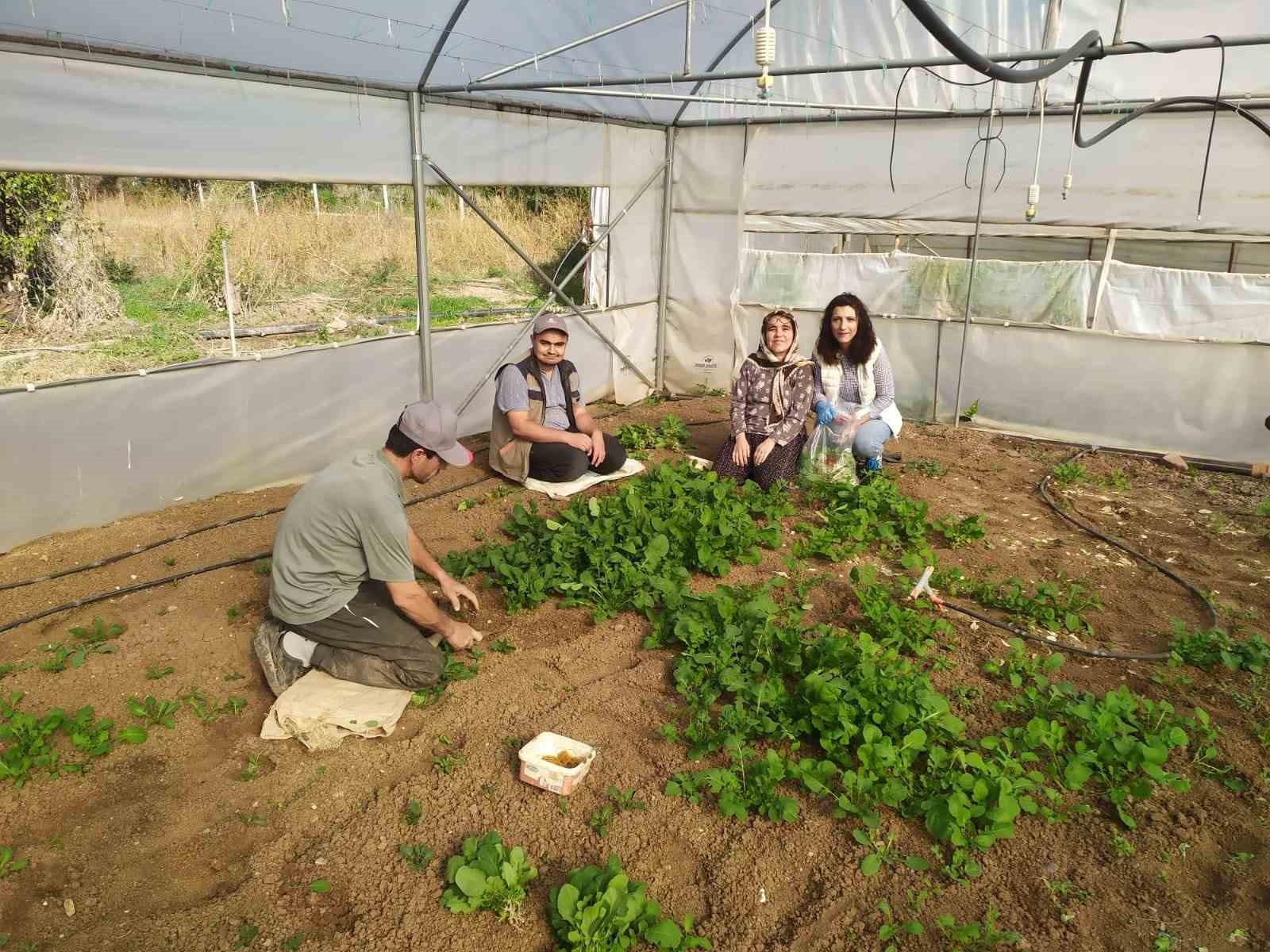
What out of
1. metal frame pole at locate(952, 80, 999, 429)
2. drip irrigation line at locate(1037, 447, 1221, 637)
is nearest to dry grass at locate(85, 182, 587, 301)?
metal frame pole at locate(952, 80, 999, 429)

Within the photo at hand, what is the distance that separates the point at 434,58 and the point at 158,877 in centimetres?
529

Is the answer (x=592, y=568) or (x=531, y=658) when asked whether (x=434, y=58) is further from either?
(x=531, y=658)

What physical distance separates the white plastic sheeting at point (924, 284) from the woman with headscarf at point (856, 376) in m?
2.01

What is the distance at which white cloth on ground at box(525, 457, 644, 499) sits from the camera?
616 centimetres

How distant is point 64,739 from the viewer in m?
3.34

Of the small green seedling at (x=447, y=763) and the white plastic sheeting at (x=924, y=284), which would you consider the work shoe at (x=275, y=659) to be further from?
the white plastic sheeting at (x=924, y=284)

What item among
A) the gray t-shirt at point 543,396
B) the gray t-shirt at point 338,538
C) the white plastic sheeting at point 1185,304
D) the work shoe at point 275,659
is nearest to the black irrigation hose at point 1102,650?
the white plastic sheeting at point 1185,304

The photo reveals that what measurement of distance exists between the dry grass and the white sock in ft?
34.8

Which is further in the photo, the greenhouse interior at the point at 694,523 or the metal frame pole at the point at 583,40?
the metal frame pole at the point at 583,40

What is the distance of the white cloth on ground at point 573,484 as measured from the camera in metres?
6.16

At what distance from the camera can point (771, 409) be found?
20.5 feet

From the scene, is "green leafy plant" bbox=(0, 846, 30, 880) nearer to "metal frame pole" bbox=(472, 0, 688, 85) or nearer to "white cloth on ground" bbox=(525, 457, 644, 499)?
"white cloth on ground" bbox=(525, 457, 644, 499)

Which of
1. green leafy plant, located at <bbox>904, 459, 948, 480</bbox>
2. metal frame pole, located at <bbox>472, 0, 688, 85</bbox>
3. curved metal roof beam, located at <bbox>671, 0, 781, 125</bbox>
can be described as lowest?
green leafy plant, located at <bbox>904, 459, 948, 480</bbox>

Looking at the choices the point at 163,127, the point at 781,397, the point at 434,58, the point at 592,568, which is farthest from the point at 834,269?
the point at 163,127
